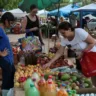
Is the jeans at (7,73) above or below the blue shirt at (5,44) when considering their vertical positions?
below

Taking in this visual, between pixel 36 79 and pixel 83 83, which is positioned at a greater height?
pixel 36 79

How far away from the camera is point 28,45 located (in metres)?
7.14

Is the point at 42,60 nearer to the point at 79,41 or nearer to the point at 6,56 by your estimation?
the point at 6,56

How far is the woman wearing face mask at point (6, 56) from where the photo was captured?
17.7ft

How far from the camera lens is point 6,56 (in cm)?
560

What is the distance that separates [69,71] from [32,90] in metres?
1.97

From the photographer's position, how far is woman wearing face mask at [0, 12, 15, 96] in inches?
212

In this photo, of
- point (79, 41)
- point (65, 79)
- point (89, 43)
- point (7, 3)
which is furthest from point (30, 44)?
point (7, 3)

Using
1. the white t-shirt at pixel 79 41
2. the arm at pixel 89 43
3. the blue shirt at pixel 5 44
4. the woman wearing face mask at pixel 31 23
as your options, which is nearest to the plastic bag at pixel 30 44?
the woman wearing face mask at pixel 31 23

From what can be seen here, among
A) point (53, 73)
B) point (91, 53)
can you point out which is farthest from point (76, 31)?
point (53, 73)

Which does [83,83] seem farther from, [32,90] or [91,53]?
[32,90]

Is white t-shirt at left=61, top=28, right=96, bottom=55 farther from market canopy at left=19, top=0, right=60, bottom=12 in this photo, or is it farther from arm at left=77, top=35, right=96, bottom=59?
market canopy at left=19, top=0, right=60, bottom=12

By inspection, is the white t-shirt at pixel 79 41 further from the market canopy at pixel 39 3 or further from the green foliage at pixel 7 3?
the green foliage at pixel 7 3

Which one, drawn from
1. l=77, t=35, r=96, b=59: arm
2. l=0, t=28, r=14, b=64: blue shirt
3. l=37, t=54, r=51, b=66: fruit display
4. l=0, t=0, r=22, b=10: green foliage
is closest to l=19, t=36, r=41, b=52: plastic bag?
l=37, t=54, r=51, b=66: fruit display
